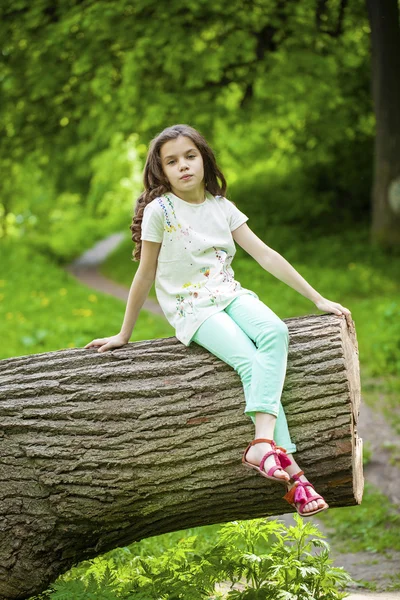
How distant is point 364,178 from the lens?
14.2m

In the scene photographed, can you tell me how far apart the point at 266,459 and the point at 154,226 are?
1.22m

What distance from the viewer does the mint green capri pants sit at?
3.09 metres

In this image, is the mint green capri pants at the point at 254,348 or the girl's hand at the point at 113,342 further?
the girl's hand at the point at 113,342

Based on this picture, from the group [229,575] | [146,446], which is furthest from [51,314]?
[146,446]

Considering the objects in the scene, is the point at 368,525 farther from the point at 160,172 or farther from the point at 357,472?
the point at 160,172

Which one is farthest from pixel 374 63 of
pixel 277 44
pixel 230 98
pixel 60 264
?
pixel 60 264

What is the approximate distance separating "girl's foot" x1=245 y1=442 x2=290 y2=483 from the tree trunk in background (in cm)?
944

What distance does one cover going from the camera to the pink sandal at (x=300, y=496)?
302 centimetres

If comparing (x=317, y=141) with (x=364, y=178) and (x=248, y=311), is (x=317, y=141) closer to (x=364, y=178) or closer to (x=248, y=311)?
(x=364, y=178)

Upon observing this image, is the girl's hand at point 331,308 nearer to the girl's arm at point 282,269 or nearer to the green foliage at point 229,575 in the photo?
the girl's arm at point 282,269

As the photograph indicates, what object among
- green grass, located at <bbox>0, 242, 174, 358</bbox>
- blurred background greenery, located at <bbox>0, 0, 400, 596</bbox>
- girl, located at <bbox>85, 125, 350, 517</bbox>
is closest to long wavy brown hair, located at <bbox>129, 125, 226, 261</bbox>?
girl, located at <bbox>85, 125, 350, 517</bbox>

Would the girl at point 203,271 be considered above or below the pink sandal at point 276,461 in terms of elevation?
above

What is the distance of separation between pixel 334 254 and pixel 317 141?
9.78ft

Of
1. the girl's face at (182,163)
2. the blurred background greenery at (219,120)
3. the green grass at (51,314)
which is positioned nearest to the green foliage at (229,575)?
the girl's face at (182,163)
